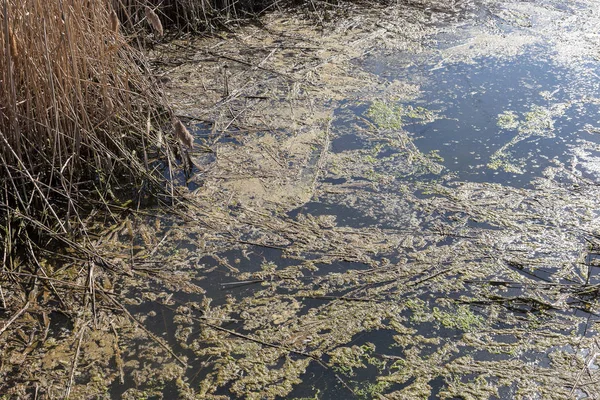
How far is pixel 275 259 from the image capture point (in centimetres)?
200

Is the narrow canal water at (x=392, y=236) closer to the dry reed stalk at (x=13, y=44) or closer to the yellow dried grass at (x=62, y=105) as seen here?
the yellow dried grass at (x=62, y=105)

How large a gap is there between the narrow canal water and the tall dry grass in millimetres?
279

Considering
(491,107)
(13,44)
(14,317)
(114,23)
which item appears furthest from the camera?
(491,107)

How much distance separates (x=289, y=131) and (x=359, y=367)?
1.27 m

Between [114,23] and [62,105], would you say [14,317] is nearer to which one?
[62,105]

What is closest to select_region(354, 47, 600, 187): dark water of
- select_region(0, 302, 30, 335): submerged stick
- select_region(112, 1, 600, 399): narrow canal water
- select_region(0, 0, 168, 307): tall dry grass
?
select_region(112, 1, 600, 399): narrow canal water

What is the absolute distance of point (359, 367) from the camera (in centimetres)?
163

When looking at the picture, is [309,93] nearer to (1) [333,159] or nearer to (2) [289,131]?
(2) [289,131]

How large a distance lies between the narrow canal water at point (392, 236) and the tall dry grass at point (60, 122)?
0.28 metres

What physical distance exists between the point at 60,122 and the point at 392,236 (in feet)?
3.58

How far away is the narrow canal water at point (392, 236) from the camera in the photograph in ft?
5.36

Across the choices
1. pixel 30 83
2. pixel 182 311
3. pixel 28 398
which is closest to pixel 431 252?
pixel 182 311

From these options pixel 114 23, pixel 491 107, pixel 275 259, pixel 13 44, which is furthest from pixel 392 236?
pixel 13 44

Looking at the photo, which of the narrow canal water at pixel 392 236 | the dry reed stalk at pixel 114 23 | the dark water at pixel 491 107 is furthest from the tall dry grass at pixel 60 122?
the dark water at pixel 491 107
